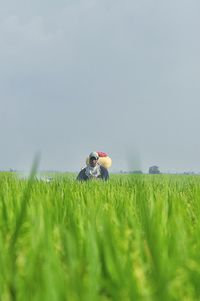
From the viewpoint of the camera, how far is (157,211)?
4.37 feet

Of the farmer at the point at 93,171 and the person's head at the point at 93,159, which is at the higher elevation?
the person's head at the point at 93,159

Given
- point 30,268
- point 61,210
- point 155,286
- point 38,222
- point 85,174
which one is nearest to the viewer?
point 155,286

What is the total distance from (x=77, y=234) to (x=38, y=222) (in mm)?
192

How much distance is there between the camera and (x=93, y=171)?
9.82m

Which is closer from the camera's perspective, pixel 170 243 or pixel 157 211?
pixel 170 243

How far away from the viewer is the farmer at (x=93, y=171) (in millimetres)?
9727

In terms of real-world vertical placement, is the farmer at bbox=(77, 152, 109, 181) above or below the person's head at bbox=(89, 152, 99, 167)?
below

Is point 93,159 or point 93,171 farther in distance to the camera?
point 93,171

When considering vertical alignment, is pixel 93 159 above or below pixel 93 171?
above

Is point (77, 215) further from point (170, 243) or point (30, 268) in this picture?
point (30, 268)

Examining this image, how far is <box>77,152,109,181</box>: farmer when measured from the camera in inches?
383

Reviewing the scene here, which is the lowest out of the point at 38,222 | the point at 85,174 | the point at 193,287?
the point at 193,287

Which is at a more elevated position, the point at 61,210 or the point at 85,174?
the point at 85,174

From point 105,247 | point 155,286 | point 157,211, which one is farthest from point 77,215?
point 155,286
